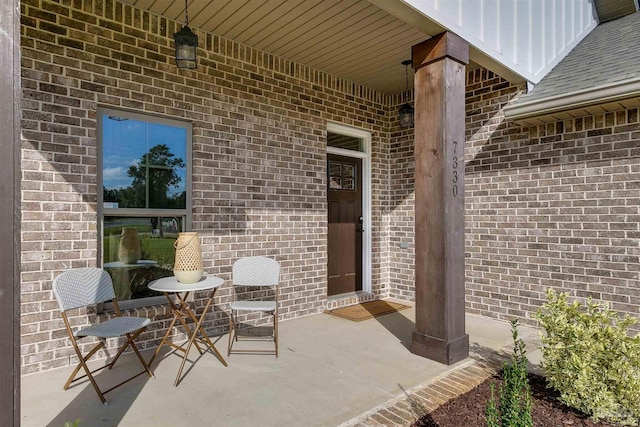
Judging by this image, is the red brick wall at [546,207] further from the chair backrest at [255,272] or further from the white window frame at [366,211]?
the chair backrest at [255,272]

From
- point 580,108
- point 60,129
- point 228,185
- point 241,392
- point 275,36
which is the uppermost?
point 275,36

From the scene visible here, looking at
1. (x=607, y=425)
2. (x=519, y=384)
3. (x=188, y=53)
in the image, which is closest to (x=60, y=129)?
(x=188, y=53)

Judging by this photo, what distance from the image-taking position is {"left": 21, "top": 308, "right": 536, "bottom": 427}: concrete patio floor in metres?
2.48

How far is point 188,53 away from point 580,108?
369cm

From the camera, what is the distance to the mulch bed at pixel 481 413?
7.66 ft

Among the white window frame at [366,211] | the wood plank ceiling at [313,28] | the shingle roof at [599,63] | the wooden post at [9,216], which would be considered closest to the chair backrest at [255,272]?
the white window frame at [366,211]

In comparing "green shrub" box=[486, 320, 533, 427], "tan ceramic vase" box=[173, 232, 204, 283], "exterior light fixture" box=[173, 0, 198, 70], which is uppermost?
"exterior light fixture" box=[173, 0, 198, 70]

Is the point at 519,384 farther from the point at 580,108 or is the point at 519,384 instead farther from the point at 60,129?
the point at 60,129

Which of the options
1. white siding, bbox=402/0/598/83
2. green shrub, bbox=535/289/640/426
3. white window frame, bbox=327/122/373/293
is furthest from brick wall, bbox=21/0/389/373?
green shrub, bbox=535/289/640/426

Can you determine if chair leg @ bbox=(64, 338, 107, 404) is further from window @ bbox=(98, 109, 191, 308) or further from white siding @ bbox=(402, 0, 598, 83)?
white siding @ bbox=(402, 0, 598, 83)

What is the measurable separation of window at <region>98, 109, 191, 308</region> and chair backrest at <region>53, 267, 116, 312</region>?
444mm

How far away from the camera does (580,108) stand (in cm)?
385

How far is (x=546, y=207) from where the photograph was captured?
14.4 feet

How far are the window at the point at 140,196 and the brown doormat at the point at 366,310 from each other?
2.18 m
